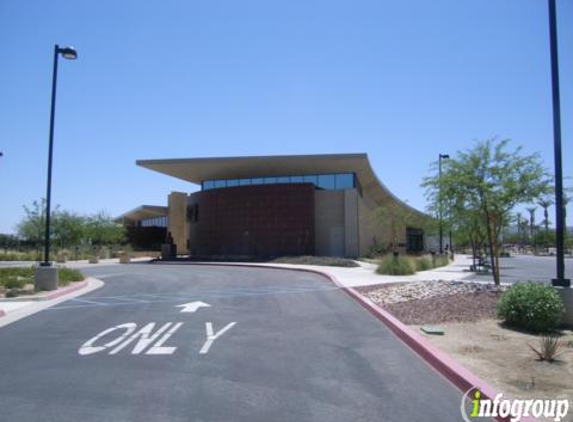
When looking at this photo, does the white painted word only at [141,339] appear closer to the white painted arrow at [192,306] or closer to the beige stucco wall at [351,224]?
the white painted arrow at [192,306]

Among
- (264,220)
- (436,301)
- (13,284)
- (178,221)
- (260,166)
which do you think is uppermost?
(260,166)

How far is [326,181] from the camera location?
4522cm

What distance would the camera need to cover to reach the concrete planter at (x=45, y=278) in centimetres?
1758

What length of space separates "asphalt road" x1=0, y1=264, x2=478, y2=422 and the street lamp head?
906cm

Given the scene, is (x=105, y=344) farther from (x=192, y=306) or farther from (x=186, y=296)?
(x=186, y=296)

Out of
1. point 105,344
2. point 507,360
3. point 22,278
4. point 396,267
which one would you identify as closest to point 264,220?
point 396,267

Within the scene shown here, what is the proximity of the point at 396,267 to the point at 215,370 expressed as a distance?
765 inches

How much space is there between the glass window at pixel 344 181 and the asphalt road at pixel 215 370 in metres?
32.2

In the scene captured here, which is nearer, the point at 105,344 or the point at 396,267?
the point at 105,344

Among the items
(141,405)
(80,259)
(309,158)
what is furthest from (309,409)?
(80,259)

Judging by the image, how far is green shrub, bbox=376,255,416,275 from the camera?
25.2 meters

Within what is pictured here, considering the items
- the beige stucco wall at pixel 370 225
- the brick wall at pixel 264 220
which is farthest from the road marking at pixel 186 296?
the brick wall at pixel 264 220

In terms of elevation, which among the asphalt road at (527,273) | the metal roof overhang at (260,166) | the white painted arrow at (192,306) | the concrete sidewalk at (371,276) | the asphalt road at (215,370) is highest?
the metal roof overhang at (260,166)

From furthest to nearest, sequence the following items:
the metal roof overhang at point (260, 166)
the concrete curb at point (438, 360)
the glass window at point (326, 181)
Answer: the glass window at point (326, 181) → the metal roof overhang at point (260, 166) → the concrete curb at point (438, 360)
